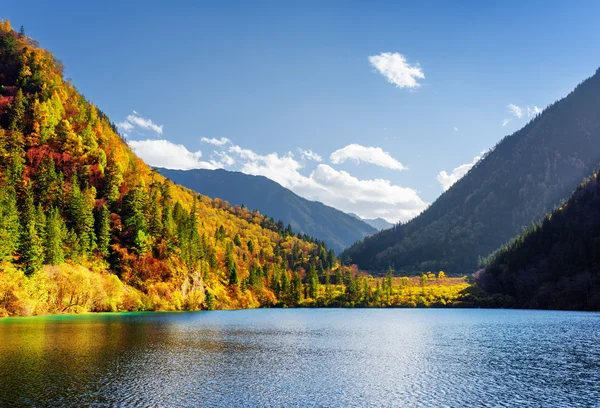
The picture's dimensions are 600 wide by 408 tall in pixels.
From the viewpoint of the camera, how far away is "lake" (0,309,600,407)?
123ft

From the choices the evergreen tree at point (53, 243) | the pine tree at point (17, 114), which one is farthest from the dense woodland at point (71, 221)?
the pine tree at point (17, 114)

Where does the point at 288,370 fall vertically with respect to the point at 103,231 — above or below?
below

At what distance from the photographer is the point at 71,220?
147000 mm

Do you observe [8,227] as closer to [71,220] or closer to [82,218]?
[82,218]

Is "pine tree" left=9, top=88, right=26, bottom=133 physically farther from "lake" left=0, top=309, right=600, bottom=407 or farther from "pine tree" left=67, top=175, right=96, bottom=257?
"lake" left=0, top=309, right=600, bottom=407

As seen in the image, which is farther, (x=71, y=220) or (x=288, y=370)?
(x=71, y=220)

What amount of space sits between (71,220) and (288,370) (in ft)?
400

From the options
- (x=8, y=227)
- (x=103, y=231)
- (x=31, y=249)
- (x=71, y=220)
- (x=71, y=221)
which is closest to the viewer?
(x=8, y=227)

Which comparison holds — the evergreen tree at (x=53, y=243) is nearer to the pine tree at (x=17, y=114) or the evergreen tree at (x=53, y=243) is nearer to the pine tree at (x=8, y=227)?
the pine tree at (x=8, y=227)

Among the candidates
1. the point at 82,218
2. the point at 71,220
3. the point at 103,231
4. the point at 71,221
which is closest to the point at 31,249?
the point at 82,218

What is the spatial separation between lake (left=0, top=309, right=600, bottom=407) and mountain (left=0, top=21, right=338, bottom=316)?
4448cm

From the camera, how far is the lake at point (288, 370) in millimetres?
37531

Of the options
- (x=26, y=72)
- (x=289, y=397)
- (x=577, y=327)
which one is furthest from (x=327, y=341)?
(x=26, y=72)

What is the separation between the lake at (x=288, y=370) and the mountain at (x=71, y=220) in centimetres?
4448
